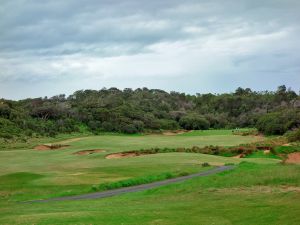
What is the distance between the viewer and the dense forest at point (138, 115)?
4326 inches

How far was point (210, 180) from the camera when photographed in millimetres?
34625

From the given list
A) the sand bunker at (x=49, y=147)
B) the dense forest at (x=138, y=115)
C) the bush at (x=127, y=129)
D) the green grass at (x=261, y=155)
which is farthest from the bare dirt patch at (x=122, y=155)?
the bush at (x=127, y=129)

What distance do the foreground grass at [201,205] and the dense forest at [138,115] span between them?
69175 mm

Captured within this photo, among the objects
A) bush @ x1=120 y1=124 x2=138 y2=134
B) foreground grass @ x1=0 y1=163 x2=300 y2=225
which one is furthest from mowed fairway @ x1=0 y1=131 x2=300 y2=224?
bush @ x1=120 y1=124 x2=138 y2=134

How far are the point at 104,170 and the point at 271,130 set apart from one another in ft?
217

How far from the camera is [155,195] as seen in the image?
32875 mm

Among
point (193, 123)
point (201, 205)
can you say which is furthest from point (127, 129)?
point (201, 205)

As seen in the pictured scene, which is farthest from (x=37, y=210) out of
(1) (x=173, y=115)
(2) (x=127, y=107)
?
(1) (x=173, y=115)

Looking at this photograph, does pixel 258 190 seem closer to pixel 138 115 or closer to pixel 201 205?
pixel 201 205

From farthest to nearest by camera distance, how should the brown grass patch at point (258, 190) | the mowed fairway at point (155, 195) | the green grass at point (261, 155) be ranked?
the green grass at point (261, 155)
the brown grass patch at point (258, 190)
the mowed fairway at point (155, 195)

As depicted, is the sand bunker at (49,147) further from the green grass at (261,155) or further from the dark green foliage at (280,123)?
the dark green foliage at (280,123)

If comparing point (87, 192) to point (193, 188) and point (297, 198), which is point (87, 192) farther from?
point (297, 198)

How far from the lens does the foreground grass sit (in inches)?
830

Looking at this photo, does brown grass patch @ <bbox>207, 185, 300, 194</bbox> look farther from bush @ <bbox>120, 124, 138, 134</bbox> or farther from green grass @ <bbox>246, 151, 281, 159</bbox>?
bush @ <bbox>120, 124, 138, 134</bbox>
